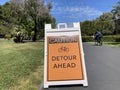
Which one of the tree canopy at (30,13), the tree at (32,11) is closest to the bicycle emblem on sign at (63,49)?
the tree canopy at (30,13)

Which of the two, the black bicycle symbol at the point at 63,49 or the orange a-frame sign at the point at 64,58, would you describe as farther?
the black bicycle symbol at the point at 63,49

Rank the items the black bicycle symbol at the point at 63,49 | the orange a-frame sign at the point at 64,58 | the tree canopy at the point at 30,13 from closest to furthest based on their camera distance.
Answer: the orange a-frame sign at the point at 64,58
the black bicycle symbol at the point at 63,49
the tree canopy at the point at 30,13

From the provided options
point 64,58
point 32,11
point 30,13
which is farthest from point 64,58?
point 30,13

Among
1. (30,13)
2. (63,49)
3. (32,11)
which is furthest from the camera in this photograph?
(30,13)

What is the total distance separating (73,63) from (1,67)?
3568 millimetres

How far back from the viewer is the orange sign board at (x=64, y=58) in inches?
321

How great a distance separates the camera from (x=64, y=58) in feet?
27.7

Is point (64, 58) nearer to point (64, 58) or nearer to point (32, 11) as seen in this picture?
point (64, 58)

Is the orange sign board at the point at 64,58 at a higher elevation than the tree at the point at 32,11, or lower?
higher

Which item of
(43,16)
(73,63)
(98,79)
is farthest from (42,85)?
(43,16)

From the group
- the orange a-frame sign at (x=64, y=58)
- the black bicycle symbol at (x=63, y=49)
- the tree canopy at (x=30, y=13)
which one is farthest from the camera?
the tree canopy at (x=30, y=13)

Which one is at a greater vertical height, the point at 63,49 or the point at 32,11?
the point at 63,49

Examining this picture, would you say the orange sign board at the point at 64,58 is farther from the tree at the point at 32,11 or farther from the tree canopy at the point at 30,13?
the tree at the point at 32,11

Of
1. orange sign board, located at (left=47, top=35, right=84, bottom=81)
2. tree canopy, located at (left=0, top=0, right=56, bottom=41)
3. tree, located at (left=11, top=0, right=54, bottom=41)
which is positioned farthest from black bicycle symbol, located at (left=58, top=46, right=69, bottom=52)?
tree, located at (left=11, top=0, right=54, bottom=41)
